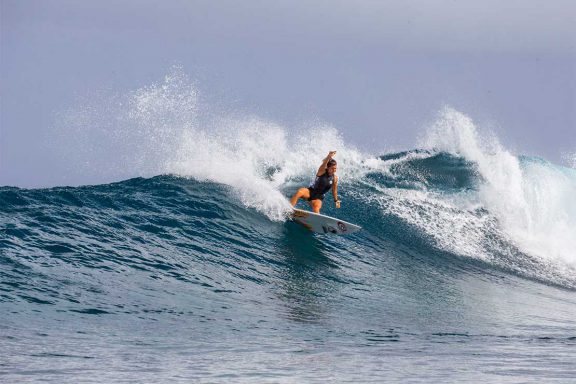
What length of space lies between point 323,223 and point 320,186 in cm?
83

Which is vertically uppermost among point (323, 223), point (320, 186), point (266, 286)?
point (320, 186)

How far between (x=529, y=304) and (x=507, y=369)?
18.6 feet

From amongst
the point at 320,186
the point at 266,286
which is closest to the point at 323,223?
the point at 320,186

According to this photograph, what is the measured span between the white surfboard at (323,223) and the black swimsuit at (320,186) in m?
0.55

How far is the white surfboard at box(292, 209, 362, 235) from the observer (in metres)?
14.2

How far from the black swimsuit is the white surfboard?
0.55m

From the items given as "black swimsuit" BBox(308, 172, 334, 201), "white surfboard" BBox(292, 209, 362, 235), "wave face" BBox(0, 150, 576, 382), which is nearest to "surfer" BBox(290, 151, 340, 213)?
"black swimsuit" BBox(308, 172, 334, 201)

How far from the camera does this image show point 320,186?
48.2ft

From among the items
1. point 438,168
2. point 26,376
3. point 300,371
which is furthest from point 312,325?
point 438,168

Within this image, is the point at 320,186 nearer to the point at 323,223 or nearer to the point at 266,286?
the point at 323,223

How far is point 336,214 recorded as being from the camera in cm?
1650

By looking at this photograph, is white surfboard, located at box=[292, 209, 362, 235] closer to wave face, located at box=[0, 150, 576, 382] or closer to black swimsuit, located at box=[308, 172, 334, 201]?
wave face, located at box=[0, 150, 576, 382]

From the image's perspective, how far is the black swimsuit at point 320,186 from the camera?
576 inches

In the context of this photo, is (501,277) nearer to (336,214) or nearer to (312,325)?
(336,214)
